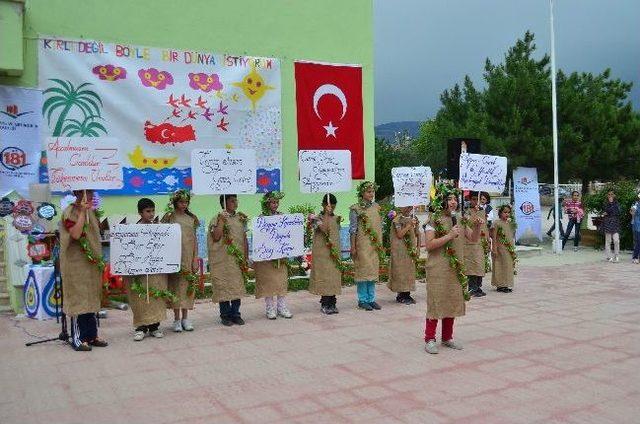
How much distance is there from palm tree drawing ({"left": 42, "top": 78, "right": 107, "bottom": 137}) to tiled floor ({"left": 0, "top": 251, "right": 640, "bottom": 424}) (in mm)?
3596

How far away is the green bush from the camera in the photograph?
613 inches

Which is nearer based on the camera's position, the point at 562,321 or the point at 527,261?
the point at 562,321

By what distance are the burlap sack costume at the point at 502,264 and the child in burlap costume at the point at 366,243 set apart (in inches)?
97.4

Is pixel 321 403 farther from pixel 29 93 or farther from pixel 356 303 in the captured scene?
pixel 29 93

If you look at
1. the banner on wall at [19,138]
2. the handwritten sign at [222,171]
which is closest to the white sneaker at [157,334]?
the handwritten sign at [222,171]

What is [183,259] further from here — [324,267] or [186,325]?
[324,267]

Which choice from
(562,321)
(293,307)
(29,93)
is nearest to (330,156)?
(293,307)

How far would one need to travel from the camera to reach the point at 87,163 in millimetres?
6738

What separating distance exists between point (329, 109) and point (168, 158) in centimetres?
380

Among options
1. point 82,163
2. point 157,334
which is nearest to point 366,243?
point 157,334

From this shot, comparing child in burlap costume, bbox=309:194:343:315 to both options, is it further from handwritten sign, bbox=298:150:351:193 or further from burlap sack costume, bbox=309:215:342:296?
handwritten sign, bbox=298:150:351:193

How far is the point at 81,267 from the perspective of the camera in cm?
672

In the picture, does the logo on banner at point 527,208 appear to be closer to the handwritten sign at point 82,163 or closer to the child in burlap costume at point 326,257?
the child in burlap costume at point 326,257

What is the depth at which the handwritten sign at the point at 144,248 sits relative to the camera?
697 centimetres
